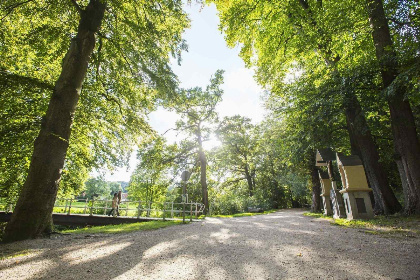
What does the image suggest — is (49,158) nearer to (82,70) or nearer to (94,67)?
(82,70)

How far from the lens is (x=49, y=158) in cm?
617

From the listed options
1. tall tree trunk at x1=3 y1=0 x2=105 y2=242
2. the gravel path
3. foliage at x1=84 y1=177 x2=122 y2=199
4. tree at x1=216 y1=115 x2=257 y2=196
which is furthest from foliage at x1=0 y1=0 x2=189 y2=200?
foliage at x1=84 y1=177 x2=122 y2=199

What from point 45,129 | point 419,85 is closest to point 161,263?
point 45,129

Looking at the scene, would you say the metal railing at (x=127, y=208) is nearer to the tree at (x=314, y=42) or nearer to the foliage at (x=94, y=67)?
the foliage at (x=94, y=67)

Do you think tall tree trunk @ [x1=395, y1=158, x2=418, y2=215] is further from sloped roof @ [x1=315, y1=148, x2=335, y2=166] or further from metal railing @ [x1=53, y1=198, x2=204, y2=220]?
metal railing @ [x1=53, y1=198, x2=204, y2=220]

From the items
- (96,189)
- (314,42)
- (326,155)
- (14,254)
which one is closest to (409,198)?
(326,155)

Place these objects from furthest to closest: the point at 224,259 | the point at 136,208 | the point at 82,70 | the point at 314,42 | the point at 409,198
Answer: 1. the point at 136,208
2. the point at 314,42
3. the point at 409,198
4. the point at 82,70
5. the point at 224,259

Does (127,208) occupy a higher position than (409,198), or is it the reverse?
(409,198)

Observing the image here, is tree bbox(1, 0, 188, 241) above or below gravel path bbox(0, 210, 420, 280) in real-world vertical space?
above

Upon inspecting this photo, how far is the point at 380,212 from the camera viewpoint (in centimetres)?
956

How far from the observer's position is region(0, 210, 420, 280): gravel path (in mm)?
3082

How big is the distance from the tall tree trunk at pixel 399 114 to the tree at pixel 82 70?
8195mm

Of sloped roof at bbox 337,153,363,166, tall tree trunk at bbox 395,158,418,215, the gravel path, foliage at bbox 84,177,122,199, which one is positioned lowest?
the gravel path

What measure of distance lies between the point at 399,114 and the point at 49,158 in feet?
40.2
